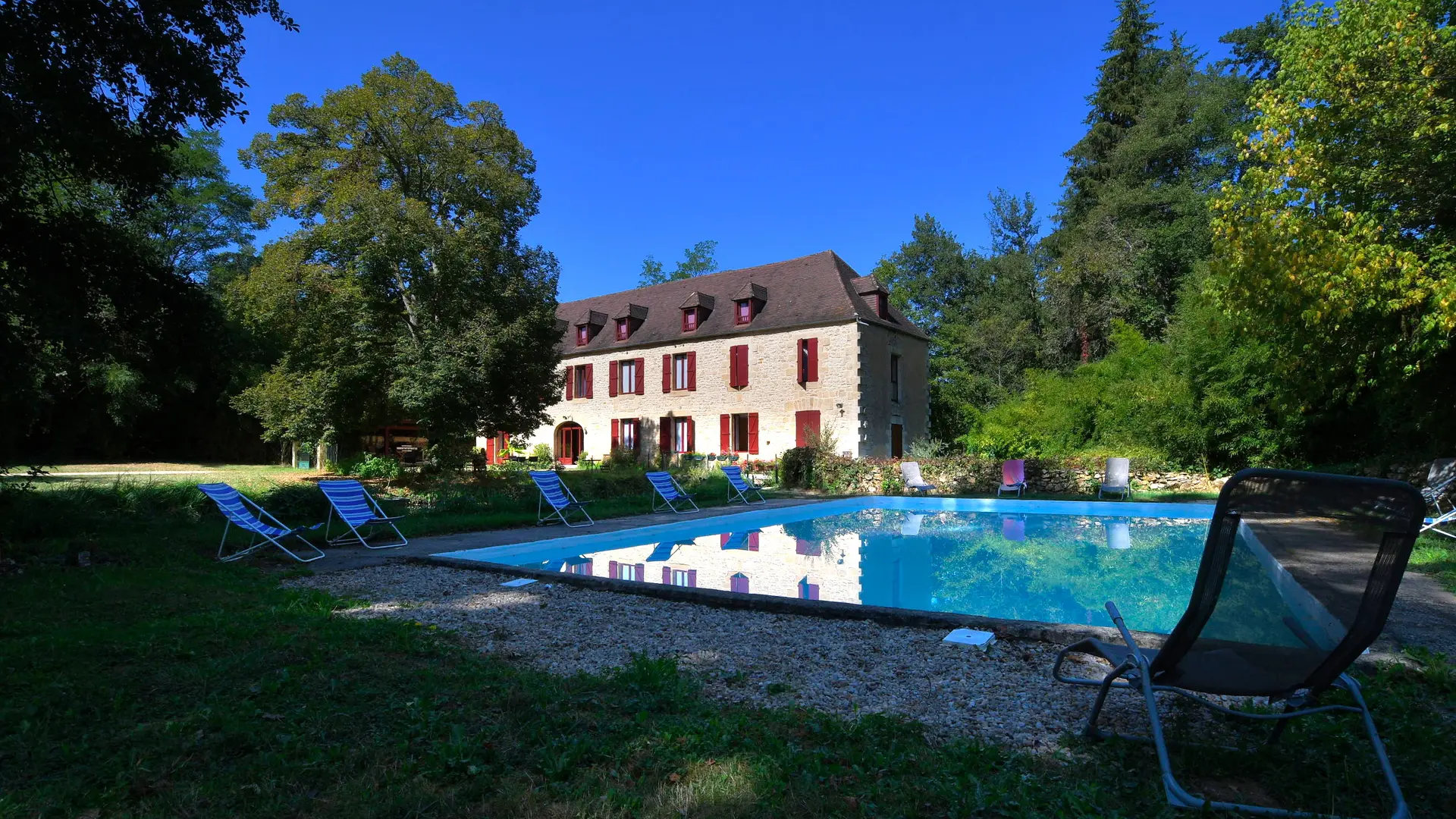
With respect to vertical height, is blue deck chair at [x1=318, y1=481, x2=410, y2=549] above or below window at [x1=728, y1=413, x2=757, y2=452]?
below

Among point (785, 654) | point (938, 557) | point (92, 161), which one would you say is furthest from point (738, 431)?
point (785, 654)

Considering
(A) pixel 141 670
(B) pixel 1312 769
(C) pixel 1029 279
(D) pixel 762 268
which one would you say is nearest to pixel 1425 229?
(B) pixel 1312 769

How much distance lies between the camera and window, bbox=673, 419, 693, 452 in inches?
876

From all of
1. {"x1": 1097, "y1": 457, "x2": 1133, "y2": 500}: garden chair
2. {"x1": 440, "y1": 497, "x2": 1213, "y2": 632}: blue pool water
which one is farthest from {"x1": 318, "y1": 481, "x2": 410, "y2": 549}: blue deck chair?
{"x1": 1097, "y1": 457, "x2": 1133, "y2": 500}: garden chair

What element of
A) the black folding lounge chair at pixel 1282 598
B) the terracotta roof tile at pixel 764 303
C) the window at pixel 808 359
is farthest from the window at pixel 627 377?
the black folding lounge chair at pixel 1282 598

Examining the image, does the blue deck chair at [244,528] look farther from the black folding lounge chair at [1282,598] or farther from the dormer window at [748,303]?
the dormer window at [748,303]

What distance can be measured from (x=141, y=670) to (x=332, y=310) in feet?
40.6

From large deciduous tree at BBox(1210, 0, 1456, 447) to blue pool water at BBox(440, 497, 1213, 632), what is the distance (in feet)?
10.4

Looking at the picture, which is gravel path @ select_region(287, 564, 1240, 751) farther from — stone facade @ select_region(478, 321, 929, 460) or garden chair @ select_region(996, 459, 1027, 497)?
stone facade @ select_region(478, 321, 929, 460)

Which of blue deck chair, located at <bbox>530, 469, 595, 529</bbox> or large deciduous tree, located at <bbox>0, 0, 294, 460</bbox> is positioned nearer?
large deciduous tree, located at <bbox>0, 0, 294, 460</bbox>

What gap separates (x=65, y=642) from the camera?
346 cm

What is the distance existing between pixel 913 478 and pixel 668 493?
6.11 m

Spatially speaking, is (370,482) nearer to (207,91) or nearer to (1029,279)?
(207,91)

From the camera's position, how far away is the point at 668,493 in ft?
38.6
